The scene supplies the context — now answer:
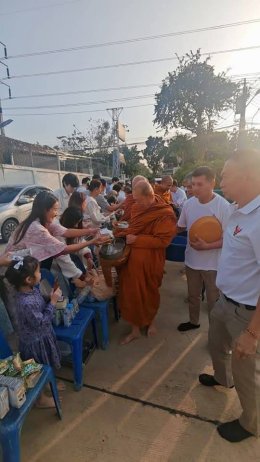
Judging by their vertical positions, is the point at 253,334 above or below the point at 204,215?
below

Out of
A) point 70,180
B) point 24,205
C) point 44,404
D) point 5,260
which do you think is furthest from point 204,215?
point 24,205

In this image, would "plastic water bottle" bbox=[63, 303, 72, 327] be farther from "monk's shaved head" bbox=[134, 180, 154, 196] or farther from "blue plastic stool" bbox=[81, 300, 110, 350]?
"monk's shaved head" bbox=[134, 180, 154, 196]

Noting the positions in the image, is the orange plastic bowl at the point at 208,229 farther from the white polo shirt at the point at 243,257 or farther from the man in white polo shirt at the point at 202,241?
the white polo shirt at the point at 243,257

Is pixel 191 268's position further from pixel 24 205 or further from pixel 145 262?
pixel 24 205

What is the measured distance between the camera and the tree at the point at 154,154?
3946 centimetres

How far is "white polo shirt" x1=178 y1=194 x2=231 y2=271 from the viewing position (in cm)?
251

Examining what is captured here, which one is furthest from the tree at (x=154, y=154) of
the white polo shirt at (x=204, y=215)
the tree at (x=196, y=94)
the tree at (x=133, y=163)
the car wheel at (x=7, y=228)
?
the white polo shirt at (x=204, y=215)

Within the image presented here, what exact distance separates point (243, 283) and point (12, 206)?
7285mm

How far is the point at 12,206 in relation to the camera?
305 inches

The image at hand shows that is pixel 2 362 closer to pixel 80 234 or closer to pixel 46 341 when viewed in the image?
pixel 46 341

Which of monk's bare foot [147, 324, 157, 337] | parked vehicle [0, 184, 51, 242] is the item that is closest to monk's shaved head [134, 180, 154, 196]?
monk's bare foot [147, 324, 157, 337]

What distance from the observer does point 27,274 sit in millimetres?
1859

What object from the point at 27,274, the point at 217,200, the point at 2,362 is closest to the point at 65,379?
the point at 2,362

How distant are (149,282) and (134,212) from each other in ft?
2.28
